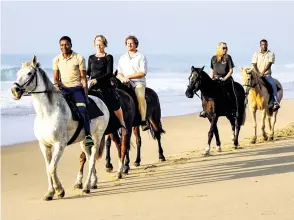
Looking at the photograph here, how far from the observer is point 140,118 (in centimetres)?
1146

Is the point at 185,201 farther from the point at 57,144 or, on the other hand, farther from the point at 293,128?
the point at 293,128

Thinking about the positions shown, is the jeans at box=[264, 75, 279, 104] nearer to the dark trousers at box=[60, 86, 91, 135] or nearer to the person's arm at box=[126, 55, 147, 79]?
the person's arm at box=[126, 55, 147, 79]

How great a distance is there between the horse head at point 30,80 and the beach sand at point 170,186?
4.88 ft

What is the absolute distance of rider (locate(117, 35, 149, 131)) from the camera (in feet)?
36.1

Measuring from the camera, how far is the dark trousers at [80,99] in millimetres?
8953

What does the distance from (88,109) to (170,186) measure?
1623mm

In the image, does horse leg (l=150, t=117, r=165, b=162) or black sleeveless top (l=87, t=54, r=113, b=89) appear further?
horse leg (l=150, t=117, r=165, b=162)

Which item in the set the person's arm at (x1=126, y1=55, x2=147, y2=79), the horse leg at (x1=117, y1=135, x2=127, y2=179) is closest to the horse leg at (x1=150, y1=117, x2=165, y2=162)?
the person's arm at (x1=126, y1=55, x2=147, y2=79)

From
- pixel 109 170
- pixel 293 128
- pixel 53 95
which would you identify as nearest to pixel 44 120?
pixel 53 95

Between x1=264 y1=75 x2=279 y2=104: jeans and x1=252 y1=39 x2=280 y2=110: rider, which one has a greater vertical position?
x1=252 y1=39 x2=280 y2=110: rider

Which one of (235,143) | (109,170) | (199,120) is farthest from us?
(199,120)

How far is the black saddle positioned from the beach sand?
1.09 meters

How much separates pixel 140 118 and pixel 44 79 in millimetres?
3232

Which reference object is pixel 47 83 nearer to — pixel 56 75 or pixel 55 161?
pixel 56 75
